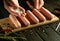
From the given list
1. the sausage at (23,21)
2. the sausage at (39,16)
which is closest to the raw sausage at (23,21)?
the sausage at (23,21)

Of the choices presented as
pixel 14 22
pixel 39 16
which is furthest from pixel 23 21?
pixel 39 16

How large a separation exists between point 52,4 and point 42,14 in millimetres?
481

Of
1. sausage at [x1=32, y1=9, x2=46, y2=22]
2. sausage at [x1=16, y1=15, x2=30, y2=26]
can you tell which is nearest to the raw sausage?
sausage at [x1=16, y1=15, x2=30, y2=26]

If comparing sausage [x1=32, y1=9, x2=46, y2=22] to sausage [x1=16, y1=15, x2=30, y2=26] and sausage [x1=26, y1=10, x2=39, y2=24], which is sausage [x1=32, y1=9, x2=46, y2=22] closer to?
sausage [x1=26, y1=10, x2=39, y2=24]

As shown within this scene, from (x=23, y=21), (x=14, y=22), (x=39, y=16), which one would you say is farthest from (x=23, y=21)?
(x=39, y=16)

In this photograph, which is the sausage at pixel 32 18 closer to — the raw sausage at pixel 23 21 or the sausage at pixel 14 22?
the raw sausage at pixel 23 21

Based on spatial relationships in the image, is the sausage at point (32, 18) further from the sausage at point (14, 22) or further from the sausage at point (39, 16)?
the sausage at point (14, 22)

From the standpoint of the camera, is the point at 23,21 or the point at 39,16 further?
the point at 39,16

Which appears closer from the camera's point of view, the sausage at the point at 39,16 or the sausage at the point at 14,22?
the sausage at the point at 14,22

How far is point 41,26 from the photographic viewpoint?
6.29 ft

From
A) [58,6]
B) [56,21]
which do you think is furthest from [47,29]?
[58,6]

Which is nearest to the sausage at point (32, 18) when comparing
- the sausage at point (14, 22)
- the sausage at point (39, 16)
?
the sausage at point (39, 16)

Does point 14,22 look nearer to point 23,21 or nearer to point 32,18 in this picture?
point 23,21

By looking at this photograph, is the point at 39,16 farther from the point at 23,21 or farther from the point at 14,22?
the point at 14,22
